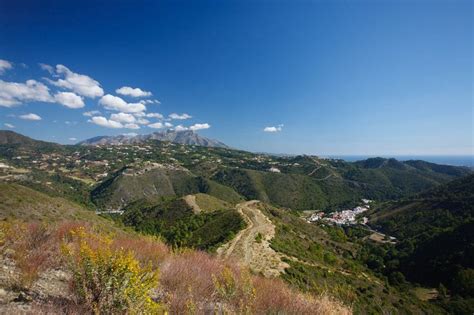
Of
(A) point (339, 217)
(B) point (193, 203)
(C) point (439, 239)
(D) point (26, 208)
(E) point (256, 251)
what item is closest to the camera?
(E) point (256, 251)

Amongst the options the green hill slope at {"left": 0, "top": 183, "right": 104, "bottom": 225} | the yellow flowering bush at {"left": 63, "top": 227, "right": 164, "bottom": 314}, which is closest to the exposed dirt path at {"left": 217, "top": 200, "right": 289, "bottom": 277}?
the green hill slope at {"left": 0, "top": 183, "right": 104, "bottom": 225}

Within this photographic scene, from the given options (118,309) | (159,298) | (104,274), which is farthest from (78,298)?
(159,298)

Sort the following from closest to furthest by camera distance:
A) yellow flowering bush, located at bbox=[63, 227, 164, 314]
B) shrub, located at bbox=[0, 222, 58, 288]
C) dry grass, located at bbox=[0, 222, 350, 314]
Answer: yellow flowering bush, located at bbox=[63, 227, 164, 314], dry grass, located at bbox=[0, 222, 350, 314], shrub, located at bbox=[0, 222, 58, 288]

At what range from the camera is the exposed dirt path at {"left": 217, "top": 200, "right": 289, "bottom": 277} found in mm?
27156

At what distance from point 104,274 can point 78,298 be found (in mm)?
559

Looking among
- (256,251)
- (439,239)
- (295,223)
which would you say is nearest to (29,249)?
(256,251)

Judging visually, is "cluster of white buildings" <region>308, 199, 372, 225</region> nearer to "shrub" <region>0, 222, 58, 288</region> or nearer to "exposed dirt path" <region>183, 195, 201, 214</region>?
"exposed dirt path" <region>183, 195, 201, 214</region>

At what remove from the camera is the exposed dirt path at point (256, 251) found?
89.1 feet

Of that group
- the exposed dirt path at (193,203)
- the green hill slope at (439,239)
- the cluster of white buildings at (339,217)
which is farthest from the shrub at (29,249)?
the cluster of white buildings at (339,217)

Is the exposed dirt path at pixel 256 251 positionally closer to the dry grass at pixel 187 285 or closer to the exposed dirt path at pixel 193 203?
the dry grass at pixel 187 285

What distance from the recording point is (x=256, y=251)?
1305 inches

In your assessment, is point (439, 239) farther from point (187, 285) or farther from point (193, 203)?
point (187, 285)

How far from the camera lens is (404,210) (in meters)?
108

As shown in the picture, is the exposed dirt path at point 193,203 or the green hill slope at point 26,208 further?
the exposed dirt path at point 193,203
